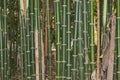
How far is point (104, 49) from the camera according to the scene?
7.59 ft

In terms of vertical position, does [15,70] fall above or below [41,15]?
below

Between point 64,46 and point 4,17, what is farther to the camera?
point 4,17

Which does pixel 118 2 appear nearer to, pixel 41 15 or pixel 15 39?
pixel 41 15

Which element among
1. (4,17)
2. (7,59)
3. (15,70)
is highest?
(4,17)

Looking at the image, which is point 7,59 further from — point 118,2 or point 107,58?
point 118,2

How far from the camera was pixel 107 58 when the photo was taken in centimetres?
230

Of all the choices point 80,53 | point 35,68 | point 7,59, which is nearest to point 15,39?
point 7,59

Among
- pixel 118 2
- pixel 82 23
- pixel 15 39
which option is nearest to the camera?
pixel 118 2

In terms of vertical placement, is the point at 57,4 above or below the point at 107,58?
above

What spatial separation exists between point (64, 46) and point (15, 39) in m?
1.03

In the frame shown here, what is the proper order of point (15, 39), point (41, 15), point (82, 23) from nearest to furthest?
point (82, 23) → point (41, 15) → point (15, 39)

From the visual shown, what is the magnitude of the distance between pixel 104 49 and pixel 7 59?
0.91m

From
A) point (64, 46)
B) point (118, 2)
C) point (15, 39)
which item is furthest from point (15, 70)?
point (118, 2)

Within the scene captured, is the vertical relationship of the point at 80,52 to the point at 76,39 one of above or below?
below
